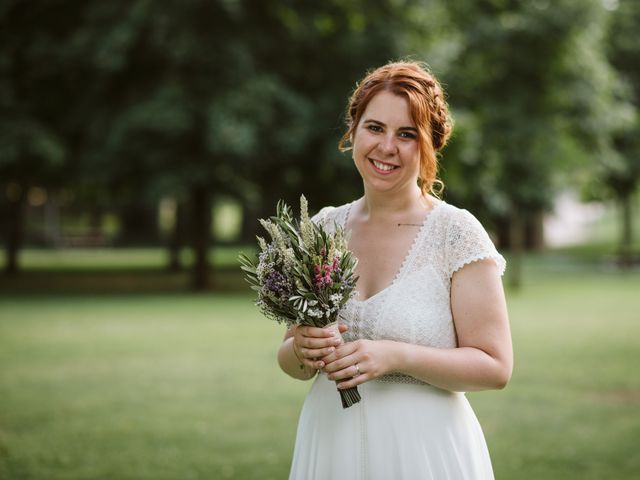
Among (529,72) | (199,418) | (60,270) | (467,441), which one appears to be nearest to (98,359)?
(199,418)

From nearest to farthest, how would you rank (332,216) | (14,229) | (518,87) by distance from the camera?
1. (332,216)
2. (518,87)
3. (14,229)

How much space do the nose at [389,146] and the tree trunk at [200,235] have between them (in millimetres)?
18647

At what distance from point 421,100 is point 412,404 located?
40.4 inches

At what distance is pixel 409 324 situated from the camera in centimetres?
272

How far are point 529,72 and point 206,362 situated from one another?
13.2 m


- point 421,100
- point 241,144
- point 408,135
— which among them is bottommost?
point 408,135

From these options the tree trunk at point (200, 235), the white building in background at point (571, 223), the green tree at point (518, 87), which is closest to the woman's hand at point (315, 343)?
the green tree at point (518, 87)

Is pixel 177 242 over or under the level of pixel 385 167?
over

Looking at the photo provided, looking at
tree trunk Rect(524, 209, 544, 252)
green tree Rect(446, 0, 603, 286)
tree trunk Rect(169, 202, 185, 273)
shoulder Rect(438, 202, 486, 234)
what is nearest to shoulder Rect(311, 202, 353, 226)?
shoulder Rect(438, 202, 486, 234)

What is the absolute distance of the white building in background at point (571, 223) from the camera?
173 feet

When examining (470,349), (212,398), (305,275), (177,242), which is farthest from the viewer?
(177,242)

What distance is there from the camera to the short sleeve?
2713 millimetres

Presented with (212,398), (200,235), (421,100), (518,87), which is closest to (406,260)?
(421,100)

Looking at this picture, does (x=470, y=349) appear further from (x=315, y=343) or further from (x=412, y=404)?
(x=315, y=343)
